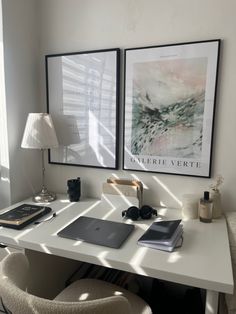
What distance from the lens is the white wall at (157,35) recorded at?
55.9 inches

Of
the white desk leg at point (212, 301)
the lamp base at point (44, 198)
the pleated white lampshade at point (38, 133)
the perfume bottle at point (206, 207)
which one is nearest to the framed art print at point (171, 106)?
the perfume bottle at point (206, 207)

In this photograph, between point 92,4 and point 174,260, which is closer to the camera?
point 174,260

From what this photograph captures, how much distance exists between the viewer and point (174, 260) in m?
1.05

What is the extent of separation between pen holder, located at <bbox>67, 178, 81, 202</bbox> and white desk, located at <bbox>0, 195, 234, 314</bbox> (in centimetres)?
24

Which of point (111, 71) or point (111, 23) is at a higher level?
point (111, 23)

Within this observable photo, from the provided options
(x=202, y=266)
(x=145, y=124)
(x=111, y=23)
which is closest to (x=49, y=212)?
(x=145, y=124)

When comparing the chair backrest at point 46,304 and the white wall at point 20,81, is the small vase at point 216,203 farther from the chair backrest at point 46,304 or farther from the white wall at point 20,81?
the white wall at point 20,81

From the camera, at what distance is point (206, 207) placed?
4.58 feet

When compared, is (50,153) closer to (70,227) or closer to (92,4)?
(70,227)

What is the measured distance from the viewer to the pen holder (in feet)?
5.68

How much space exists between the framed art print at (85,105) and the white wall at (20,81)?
13 cm

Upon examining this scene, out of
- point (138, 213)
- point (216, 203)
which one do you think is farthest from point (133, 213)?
point (216, 203)

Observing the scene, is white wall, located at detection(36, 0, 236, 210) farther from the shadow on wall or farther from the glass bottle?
the shadow on wall

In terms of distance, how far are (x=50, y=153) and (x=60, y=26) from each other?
90 centimetres
